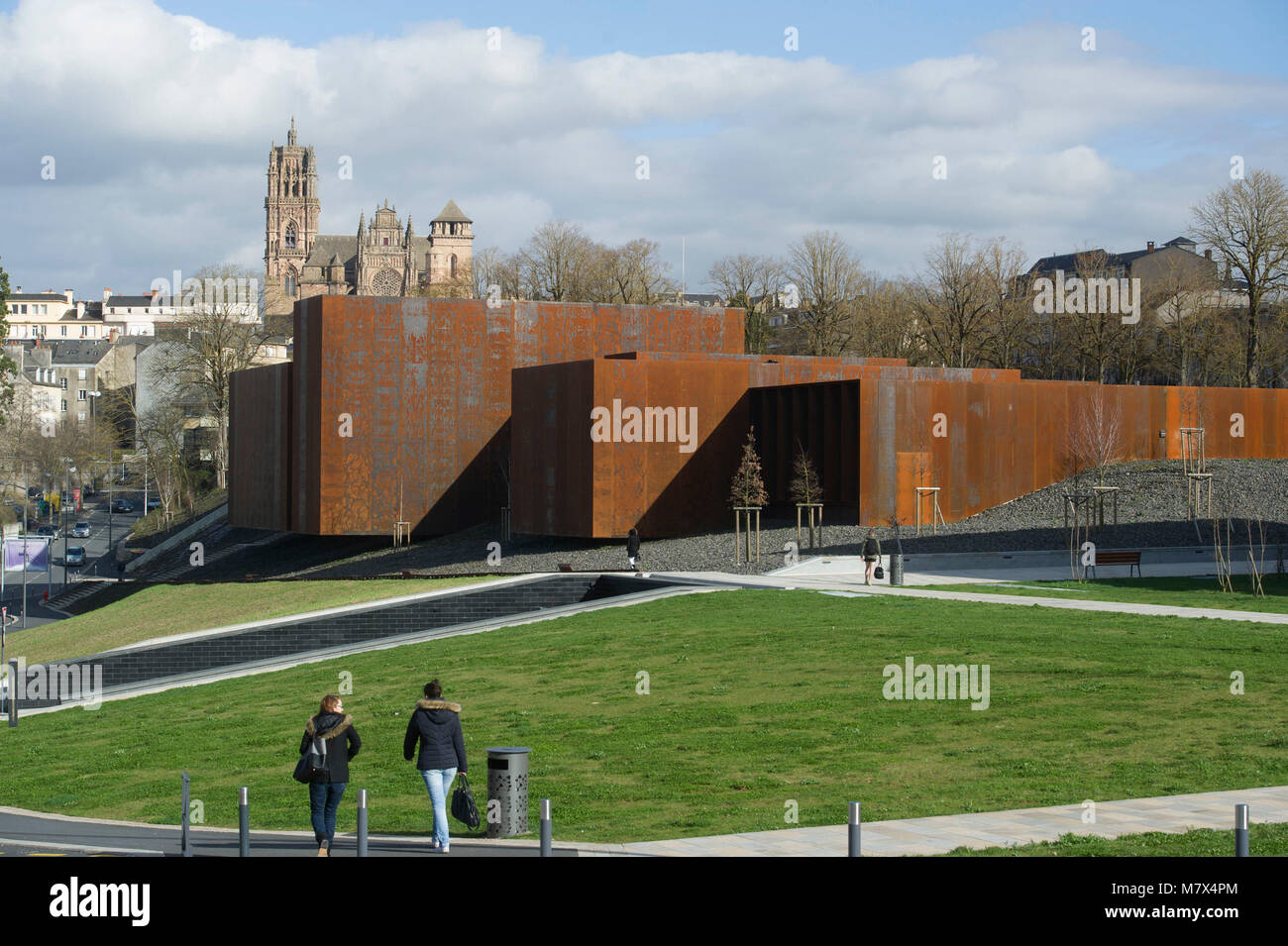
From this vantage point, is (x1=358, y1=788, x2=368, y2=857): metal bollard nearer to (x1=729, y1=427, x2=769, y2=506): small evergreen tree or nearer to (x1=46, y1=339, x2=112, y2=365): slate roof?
(x1=729, y1=427, x2=769, y2=506): small evergreen tree

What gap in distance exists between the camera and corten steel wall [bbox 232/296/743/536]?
4944 cm

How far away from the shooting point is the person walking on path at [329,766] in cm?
1193

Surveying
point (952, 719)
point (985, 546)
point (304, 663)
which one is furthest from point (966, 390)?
point (952, 719)

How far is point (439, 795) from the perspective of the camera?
12086 mm

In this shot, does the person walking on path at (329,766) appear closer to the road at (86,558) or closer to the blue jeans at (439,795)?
the blue jeans at (439,795)

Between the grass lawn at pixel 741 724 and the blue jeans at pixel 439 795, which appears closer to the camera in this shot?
the blue jeans at pixel 439 795

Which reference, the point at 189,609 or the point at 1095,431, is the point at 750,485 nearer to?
the point at 1095,431

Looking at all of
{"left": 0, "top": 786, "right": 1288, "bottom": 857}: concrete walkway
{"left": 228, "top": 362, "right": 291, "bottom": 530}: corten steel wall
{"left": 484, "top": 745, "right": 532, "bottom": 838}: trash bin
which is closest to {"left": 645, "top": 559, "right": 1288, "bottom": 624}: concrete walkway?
{"left": 0, "top": 786, "right": 1288, "bottom": 857}: concrete walkway

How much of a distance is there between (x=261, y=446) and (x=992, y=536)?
3261cm

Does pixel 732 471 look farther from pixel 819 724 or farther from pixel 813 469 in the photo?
pixel 819 724

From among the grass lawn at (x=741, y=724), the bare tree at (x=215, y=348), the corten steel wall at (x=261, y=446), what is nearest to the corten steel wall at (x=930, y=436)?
the grass lawn at (x=741, y=724)

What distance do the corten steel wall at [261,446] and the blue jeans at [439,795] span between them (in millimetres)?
42801
